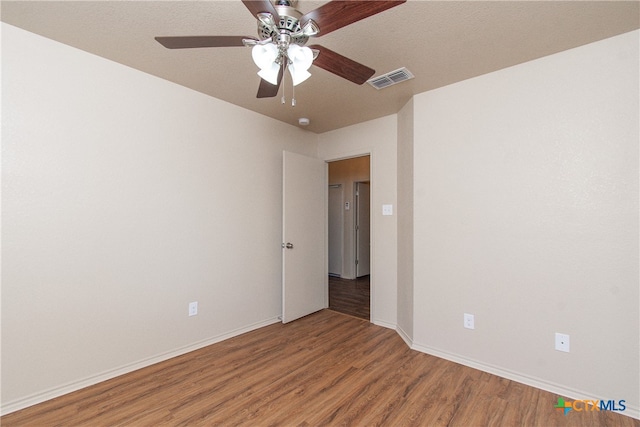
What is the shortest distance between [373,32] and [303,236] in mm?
2410

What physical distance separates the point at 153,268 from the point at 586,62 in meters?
3.67

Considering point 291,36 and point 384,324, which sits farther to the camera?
point 384,324

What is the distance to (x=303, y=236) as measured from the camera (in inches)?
148

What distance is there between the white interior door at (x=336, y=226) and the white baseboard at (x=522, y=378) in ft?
11.0

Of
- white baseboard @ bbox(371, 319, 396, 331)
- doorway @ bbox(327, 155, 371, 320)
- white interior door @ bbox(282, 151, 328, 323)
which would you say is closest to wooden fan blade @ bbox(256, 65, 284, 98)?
white interior door @ bbox(282, 151, 328, 323)

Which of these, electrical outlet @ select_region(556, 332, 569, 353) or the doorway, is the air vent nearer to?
electrical outlet @ select_region(556, 332, 569, 353)

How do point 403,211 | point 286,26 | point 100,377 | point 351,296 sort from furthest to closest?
point 351,296 → point 403,211 → point 100,377 → point 286,26

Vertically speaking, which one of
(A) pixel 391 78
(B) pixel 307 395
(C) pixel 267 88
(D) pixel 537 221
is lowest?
(B) pixel 307 395

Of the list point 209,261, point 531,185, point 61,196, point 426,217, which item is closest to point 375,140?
point 426,217

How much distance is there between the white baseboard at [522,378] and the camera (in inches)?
79.6

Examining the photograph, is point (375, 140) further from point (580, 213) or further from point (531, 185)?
point (580, 213)

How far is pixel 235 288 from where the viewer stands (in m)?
3.15

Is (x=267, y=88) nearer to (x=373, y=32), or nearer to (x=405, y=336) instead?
(x=373, y=32)

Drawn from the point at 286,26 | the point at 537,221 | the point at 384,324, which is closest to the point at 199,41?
the point at 286,26
